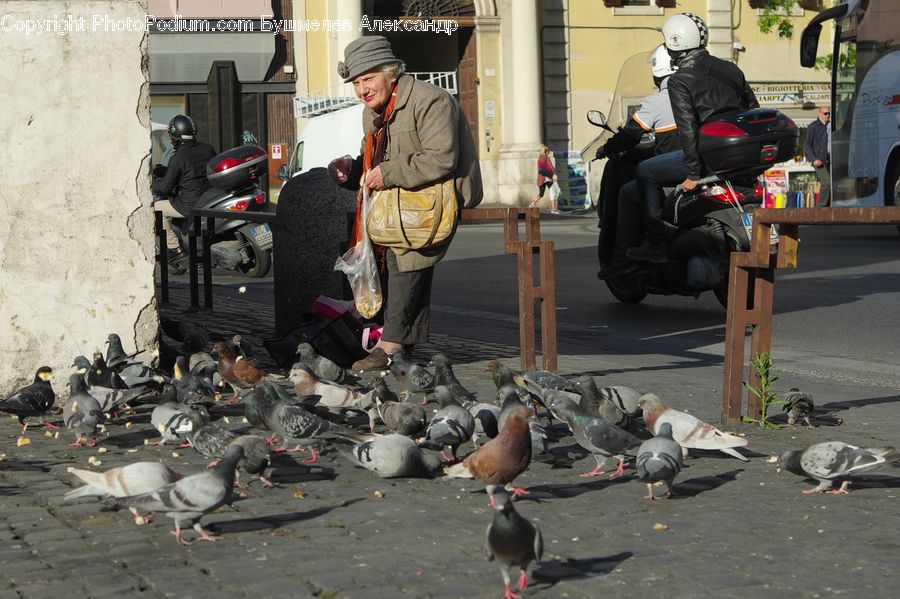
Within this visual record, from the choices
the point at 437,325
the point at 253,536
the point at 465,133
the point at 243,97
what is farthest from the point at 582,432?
the point at 243,97

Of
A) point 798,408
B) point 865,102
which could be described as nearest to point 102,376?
point 798,408

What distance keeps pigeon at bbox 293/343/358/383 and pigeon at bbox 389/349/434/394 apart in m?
0.27

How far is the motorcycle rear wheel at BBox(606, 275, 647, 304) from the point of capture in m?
13.0

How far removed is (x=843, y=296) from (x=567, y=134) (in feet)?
91.4

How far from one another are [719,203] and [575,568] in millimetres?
7696

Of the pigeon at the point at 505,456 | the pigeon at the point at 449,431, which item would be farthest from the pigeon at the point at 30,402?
the pigeon at the point at 505,456

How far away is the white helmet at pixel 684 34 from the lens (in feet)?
38.1

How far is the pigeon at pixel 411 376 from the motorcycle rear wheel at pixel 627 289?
5.19 m

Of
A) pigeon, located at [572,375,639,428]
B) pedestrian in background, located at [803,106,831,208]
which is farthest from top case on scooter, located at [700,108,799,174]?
pedestrian in background, located at [803,106,831,208]

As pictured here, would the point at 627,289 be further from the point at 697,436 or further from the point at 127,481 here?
the point at 127,481

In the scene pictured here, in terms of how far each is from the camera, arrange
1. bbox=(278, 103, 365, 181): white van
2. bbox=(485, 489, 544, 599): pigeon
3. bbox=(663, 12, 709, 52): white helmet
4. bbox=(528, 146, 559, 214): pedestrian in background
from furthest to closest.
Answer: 1. bbox=(528, 146, 559, 214): pedestrian in background
2. bbox=(278, 103, 365, 181): white van
3. bbox=(663, 12, 709, 52): white helmet
4. bbox=(485, 489, 544, 599): pigeon

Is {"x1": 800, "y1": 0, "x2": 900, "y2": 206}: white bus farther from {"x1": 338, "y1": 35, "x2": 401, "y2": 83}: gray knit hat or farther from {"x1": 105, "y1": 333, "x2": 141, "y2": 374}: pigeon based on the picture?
{"x1": 105, "y1": 333, "x2": 141, "y2": 374}: pigeon

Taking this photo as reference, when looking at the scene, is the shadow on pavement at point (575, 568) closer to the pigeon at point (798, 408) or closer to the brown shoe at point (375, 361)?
the pigeon at point (798, 408)

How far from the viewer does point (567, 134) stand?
41.2 metres
